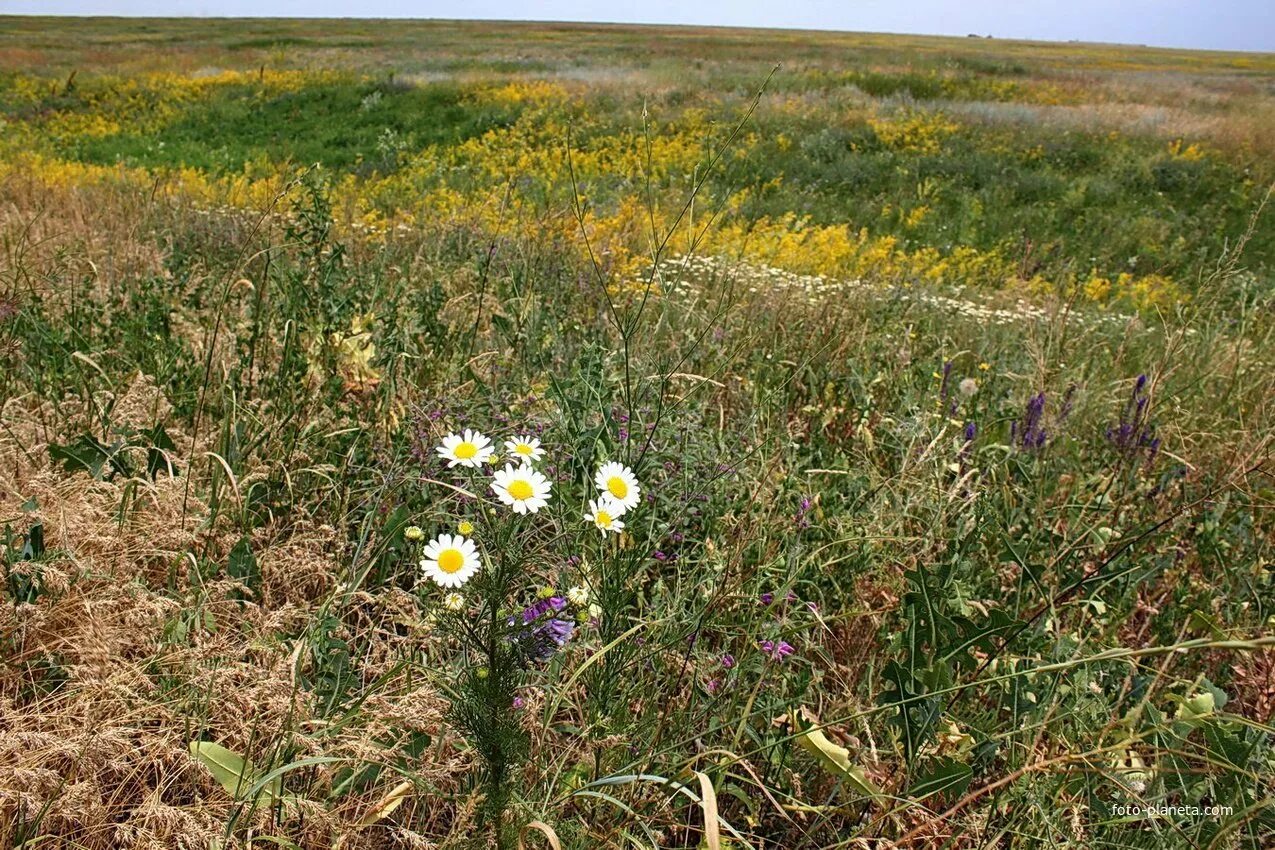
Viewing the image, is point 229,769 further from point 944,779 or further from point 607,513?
point 944,779

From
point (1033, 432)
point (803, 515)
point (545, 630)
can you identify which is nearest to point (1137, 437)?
point (1033, 432)

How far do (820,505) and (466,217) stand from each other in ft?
13.3

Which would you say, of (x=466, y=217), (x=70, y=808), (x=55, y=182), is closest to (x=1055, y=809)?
(x=70, y=808)

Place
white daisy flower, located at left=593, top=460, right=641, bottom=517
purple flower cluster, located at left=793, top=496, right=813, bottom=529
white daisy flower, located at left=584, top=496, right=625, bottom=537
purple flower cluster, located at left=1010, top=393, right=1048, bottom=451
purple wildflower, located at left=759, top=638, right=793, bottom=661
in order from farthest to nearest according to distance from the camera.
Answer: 1. purple flower cluster, located at left=1010, top=393, right=1048, bottom=451
2. purple flower cluster, located at left=793, top=496, right=813, bottom=529
3. purple wildflower, located at left=759, top=638, right=793, bottom=661
4. white daisy flower, located at left=593, top=460, right=641, bottom=517
5. white daisy flower, located at left=584, top=496, right=625, bottom=537

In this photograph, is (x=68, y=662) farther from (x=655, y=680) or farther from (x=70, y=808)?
(x=655, y=680)

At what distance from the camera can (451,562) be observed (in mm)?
1187

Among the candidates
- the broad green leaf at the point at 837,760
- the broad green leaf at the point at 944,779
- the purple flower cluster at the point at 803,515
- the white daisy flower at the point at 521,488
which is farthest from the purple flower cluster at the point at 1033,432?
the white daisy flower at the point at 521,488

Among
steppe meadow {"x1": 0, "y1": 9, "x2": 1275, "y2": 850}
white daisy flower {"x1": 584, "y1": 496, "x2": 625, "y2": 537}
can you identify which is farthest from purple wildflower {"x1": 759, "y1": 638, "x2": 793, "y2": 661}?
white daisy flower {"x1": 584, "y1": 496, "x2": 625, "y2": 537}

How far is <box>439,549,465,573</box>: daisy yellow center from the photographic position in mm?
1170

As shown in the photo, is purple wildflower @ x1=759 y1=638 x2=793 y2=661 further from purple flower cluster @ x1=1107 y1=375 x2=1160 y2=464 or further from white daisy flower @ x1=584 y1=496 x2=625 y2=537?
purple flower cluster @ x1=1107 y1=375 x2=1160 y2=464

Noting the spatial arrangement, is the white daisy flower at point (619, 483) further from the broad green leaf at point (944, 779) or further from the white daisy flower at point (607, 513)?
the broad green leaf at point (944, 779)

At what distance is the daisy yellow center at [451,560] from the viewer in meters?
1.17

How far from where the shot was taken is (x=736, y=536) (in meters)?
1.94

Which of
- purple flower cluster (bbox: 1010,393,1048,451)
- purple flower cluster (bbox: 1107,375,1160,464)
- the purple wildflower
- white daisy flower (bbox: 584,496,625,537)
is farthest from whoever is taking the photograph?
purple flower cluster (bbox: 1010,393,1048,451)
